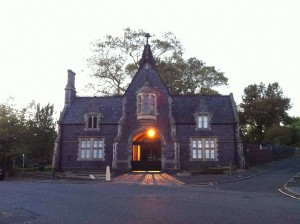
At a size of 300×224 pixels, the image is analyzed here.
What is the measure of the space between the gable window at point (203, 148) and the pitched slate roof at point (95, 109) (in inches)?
347

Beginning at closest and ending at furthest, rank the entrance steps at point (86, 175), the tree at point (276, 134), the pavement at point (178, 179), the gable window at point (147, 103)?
the pavement at point (178, 179) < the entrance steps at point (86, 175) < the gable window at point (147, 103) < the tree at point (276, 134)

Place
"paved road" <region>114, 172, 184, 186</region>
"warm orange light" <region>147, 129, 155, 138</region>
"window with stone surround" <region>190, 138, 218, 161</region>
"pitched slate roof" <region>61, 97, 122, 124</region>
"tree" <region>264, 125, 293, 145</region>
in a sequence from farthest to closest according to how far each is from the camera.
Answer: "tree" <region>264, 125, 293, 145</region> → "pitched slate roof" <region>61, 97, 122, 124</region> → "warm orange light" <region>147, 129, 155, 138</region> → "window with stone surround" <region>190, 138, 218, 161</region> → "paved road" <region>114, 172, 184, 186</region>

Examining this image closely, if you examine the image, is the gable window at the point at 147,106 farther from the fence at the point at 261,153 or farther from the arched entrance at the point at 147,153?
the fence at the point at 261,153

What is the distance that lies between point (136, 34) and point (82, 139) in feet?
68.2

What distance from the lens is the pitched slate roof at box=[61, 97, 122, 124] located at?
34750 millimetres

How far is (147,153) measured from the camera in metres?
33.9

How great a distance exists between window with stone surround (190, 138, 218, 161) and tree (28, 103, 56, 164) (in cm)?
2153

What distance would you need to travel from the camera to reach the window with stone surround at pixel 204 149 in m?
32.6

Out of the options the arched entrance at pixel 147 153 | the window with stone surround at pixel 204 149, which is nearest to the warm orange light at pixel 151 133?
the arched entrance at pixel 147 153

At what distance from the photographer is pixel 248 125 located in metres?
64.6

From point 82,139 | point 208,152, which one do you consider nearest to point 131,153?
point 82,139

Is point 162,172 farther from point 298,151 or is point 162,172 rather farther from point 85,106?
point 298,151

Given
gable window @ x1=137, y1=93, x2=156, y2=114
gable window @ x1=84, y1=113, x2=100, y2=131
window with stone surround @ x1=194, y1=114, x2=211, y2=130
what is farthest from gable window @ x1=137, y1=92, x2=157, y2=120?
gable window @ x1=84, y1=113, x2=100, y2=131

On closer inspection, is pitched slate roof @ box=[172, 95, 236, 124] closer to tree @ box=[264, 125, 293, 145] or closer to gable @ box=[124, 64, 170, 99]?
gable @ box=[124, 64, 170, 99]
